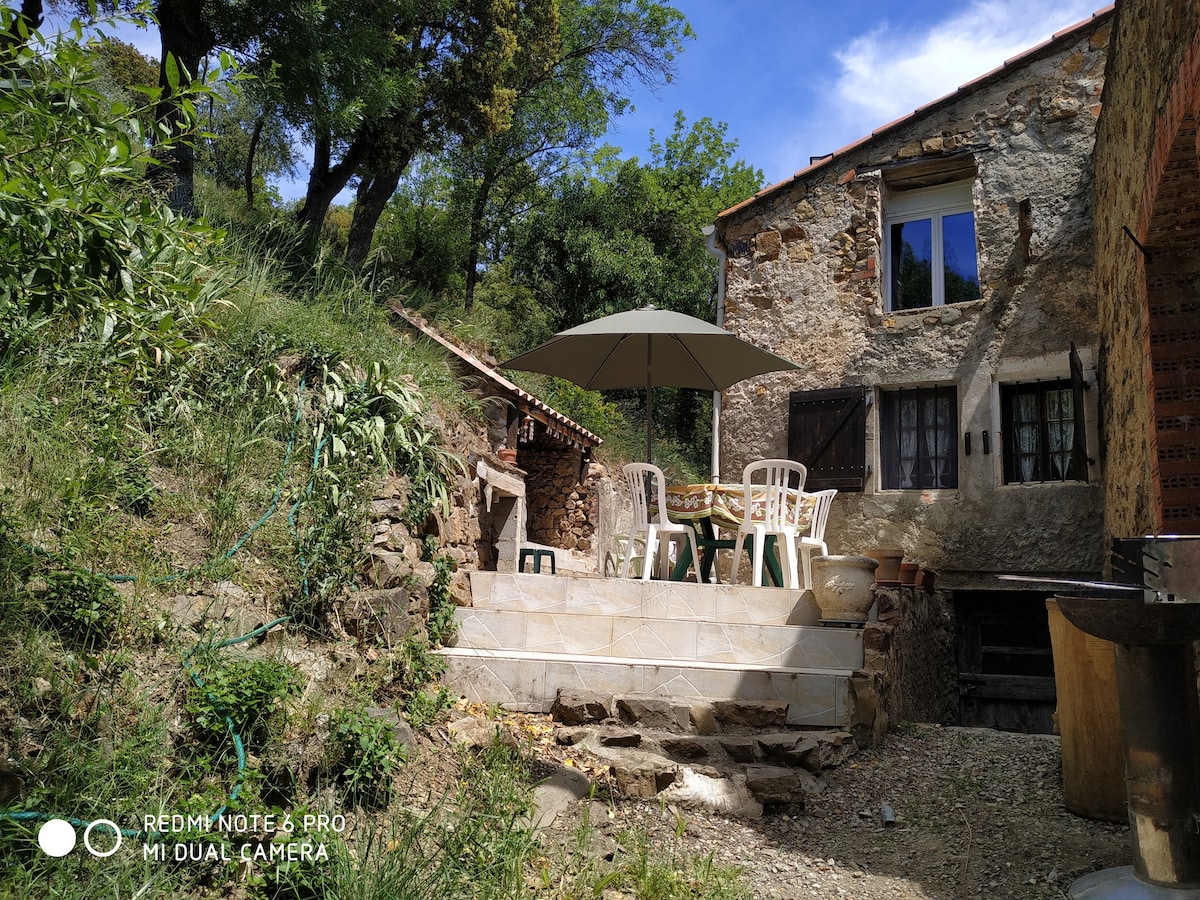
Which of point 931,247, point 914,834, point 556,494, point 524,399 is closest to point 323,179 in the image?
point 524,399

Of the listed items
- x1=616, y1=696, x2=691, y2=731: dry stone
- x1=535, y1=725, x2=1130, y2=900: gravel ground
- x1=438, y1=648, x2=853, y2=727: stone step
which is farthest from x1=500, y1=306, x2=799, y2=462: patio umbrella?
x1=535, y1=725, x2=1130, y2=900: gravel ground

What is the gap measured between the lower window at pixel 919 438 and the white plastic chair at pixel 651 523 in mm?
3021

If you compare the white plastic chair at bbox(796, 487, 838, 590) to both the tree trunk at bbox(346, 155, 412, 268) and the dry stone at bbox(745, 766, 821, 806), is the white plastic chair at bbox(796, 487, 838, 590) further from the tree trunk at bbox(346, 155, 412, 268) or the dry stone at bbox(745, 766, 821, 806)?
the tree trunk at bbox(346, 155, 412, 268)

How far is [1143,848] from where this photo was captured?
119 inches

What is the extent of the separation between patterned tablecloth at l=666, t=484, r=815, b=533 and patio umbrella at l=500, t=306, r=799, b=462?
1.64 feet

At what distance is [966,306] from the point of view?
8641 mm

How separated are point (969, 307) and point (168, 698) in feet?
26.1

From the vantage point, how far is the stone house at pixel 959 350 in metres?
8.04

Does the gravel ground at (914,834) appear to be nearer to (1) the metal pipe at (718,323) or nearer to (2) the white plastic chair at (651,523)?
(2) the white plastic chair at (651,523)

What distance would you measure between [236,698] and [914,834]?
3.00 meters

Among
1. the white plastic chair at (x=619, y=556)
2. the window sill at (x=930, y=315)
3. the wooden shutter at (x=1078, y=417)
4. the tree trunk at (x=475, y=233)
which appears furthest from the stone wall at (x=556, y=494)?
the wooden shutter at (x=1078, y=417)

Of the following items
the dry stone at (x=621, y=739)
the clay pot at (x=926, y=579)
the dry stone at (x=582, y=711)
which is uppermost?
the clay pot at (x=926, y=579)

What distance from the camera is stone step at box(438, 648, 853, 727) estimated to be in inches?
194

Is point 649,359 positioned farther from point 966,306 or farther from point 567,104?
point 567,104
